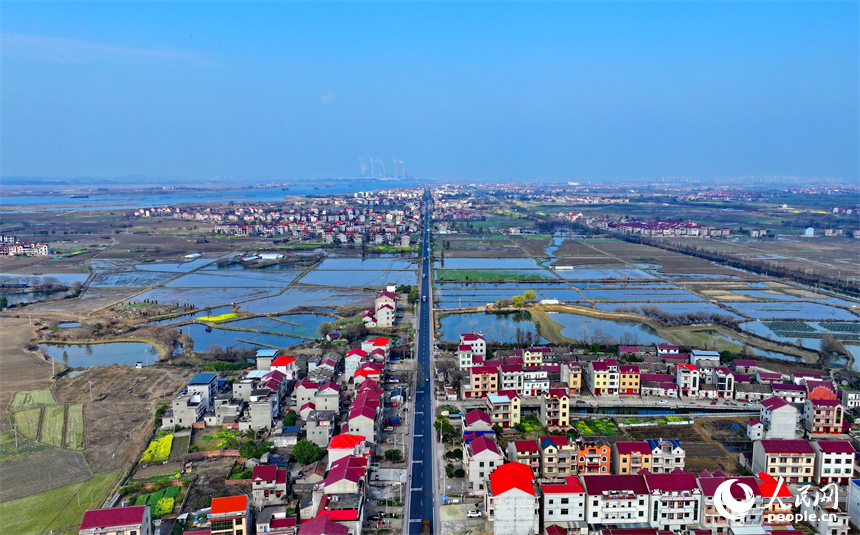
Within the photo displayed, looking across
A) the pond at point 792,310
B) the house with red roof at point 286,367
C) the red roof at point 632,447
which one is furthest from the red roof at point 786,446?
the pond at point 792,310

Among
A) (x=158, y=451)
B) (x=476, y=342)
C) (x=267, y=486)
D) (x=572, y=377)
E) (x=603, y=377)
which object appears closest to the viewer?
(x=267, y=486)

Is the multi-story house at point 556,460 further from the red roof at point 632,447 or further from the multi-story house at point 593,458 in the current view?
the red roof at point 632,447

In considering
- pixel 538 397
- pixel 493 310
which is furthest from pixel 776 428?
pixel 493 310

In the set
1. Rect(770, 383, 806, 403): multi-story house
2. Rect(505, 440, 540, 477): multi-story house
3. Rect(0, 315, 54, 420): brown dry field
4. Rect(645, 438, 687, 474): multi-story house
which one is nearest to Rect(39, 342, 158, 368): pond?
Rect(0, 315, 54, 420): brown dry field

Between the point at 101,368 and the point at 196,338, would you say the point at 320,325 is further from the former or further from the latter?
the point at 101,368

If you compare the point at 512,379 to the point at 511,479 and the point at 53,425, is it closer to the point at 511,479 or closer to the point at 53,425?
the point at 511,479

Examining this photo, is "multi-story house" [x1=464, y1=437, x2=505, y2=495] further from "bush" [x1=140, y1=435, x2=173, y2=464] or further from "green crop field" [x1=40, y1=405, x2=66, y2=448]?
"green crop field" [x1=40, y1=405, x2=66, y2=448]

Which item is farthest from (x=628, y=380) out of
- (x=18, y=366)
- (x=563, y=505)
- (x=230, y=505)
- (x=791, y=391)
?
(x=18, y=366)
